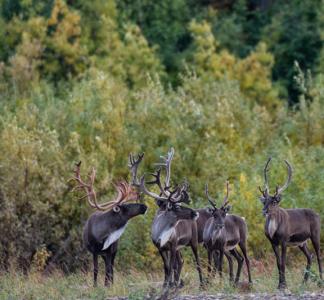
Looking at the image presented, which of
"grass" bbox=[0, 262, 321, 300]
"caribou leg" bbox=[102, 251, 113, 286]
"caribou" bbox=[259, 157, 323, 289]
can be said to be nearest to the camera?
"grass" bbox=[0, 262, 321, 300]

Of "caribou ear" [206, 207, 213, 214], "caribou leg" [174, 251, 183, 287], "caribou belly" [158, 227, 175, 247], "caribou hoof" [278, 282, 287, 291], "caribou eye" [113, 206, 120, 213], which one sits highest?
"caribou eye" [113, 206, 120, 213]

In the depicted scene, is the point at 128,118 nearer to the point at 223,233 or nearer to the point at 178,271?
the point at 223,233

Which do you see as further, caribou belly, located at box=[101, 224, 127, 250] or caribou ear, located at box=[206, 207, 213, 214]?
caribou belly, located at box=[101, 224, 127, 250]

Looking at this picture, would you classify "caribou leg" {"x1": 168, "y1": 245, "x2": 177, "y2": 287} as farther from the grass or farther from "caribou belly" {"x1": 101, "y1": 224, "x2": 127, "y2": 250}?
"caribou belly" {"x1": 101, "y1": 224, "x2": 127, "y2": 250}

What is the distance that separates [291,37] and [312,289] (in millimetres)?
35259

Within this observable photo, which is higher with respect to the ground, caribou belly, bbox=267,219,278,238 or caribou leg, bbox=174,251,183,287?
caribou belly, bbox=267,219,278,238

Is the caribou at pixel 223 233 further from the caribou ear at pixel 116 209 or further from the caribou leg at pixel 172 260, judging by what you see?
the caribou ear at pixel 116 209

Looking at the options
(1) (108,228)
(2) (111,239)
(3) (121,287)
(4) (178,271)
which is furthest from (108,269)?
(4) (178,271)

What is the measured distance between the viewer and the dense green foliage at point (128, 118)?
30059 mm

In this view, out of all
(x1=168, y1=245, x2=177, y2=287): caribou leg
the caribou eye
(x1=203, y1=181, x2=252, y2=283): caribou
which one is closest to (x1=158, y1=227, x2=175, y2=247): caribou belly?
(x1=168, y1=245, x2=177, y2=287): caribou leg

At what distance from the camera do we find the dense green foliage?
30059mm

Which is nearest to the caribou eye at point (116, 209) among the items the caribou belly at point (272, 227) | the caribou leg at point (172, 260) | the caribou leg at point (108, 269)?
the caribou leg at point (108, 269)

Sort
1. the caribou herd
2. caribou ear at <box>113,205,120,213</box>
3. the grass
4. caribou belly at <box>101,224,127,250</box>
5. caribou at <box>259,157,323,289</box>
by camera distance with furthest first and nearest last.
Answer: caribou ear at <box>113,205,120,213</box>
caribou belly at <box>101,224,127,250</box>
the caribou herd
caribou at <box>259,157,323,289</box>
the grass

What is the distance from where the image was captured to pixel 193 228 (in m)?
19.8
